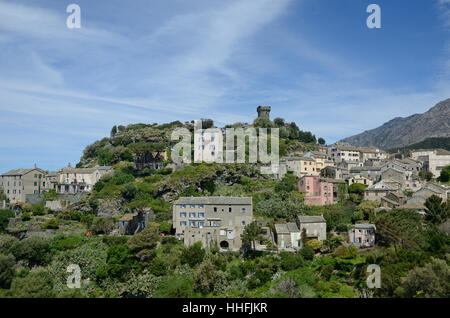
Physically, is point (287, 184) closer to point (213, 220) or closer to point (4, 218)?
point (213, 220)

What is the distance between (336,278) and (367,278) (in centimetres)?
403

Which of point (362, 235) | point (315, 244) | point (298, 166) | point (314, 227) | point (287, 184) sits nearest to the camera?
point (315, 244)

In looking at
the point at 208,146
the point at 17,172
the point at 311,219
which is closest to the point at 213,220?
the point at 311,219

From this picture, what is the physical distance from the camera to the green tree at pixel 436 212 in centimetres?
4538

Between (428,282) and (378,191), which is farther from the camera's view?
(378,191)

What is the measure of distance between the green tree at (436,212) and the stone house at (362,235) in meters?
7.03

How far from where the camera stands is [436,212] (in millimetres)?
46000

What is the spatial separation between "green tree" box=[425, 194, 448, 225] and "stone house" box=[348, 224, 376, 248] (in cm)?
703

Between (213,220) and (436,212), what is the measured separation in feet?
90.6

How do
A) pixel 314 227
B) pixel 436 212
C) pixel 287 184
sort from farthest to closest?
pixel 287 184, pixel 314 227, pixel 436 212

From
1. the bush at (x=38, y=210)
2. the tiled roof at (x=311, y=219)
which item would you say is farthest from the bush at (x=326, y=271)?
the bush at (x=38, y=210)

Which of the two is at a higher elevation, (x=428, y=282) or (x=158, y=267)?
(x=428, y=282)

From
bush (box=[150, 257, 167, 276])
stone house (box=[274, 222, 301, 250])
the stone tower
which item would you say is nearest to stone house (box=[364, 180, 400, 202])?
stone house (box=[274, 222, 301, 250])

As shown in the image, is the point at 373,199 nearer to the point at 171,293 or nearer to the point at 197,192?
the point at 197,192
